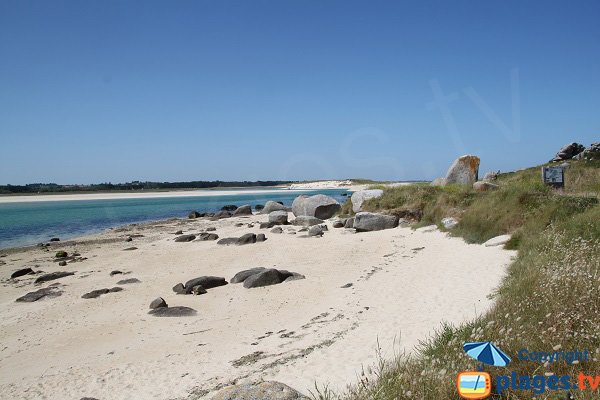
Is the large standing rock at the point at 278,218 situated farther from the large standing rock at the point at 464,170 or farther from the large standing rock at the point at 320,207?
the large standing rock at the point at 464,170

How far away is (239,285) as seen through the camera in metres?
12.8

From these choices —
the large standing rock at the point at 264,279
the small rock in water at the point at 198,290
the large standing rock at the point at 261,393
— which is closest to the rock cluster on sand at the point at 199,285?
the small rock in water at the point at 198,290

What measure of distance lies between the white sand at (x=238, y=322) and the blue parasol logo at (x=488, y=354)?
202 cm

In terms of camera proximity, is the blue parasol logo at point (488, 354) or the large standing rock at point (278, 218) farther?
the large standing rock at point (278, 218)

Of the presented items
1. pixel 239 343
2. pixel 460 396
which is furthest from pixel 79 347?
pixel 460 396

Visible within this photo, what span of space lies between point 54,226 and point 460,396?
4154 cm

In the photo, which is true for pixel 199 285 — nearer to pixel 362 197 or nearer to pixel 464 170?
pixel 362 197

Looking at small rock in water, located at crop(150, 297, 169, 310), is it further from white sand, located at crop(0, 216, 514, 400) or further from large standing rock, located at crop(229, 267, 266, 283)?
large standing rock, located at crop(229, 267, 266, 283)

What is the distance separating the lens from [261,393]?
4.71 m

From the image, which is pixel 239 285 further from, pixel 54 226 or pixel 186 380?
pixel 54 226

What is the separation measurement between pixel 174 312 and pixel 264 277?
10.1 feet

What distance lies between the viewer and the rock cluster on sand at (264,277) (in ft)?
40.8

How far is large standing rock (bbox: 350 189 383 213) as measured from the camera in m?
28.0

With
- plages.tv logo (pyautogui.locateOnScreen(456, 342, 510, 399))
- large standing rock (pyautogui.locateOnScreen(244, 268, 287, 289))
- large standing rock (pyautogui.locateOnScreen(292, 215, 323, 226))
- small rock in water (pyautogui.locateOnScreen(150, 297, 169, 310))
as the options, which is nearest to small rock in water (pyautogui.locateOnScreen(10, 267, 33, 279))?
small rock in water (pyautogui.locateOnScreen(150, 297, 169, 310))
